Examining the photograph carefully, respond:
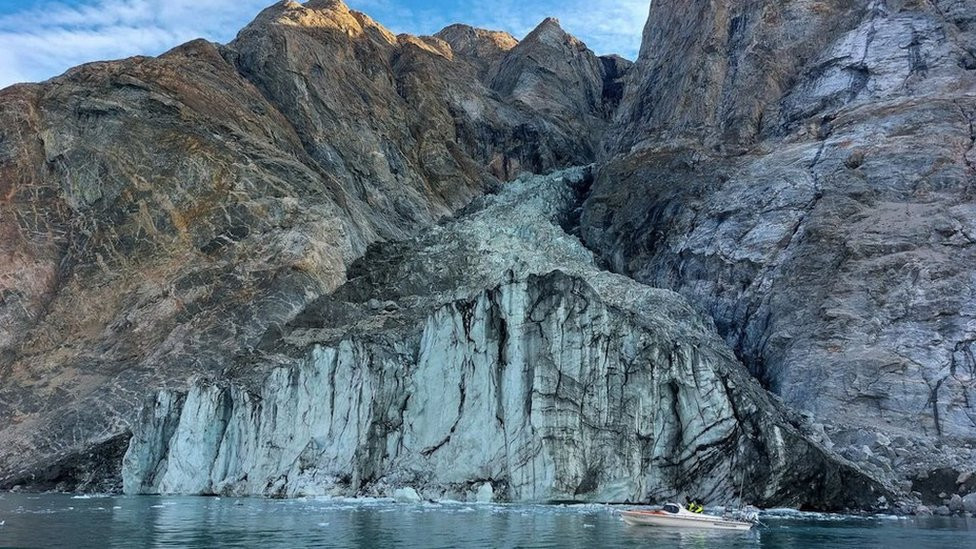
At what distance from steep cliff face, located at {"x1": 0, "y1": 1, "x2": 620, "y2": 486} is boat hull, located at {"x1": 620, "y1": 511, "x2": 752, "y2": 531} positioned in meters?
35.4

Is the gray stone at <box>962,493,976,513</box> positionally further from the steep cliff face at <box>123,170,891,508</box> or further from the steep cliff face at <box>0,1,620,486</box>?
the steep cliff face at <box>0,1,620,486</box>

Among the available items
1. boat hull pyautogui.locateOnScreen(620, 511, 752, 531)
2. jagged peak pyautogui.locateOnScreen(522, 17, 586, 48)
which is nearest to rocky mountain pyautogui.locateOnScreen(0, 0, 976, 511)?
boat hull pyautogui.locateOnScreen(620, 511, 752, 531)

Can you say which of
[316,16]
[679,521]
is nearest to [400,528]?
[679,521]

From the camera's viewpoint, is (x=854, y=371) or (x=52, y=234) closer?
(x=854, y=371)

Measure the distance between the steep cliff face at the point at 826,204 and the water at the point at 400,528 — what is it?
1270cm

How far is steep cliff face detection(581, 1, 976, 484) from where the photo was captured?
54188mm

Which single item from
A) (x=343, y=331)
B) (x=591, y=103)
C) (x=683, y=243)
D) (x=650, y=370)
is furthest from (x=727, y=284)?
(x=591, y=103)

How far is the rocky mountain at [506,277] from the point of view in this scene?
1937 inches

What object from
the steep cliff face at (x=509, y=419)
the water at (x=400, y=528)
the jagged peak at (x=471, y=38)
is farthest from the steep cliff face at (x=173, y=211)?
the jagged peak at (x=471, y=38)

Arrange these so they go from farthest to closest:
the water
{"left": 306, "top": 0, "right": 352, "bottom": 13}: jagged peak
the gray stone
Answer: {"left": 306, "top": 0, "right": 352, "bottom": 13}: jagged peak
the gray stone
the water

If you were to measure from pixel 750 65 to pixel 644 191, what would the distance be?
16.4 m

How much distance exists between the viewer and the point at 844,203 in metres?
66.7

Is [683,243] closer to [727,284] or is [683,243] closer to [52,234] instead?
[727,284]

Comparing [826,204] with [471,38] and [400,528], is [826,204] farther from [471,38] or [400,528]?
[471,38]
